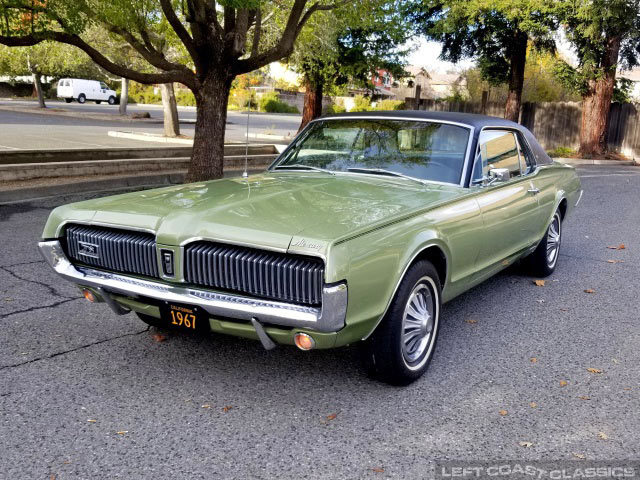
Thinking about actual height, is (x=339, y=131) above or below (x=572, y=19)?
below

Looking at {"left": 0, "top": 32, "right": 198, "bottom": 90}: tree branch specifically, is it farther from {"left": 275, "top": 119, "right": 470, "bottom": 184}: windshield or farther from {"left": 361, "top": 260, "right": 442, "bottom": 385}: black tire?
{"left": 361, "top": 260, "right": 442, "bottom": 385}: black tire

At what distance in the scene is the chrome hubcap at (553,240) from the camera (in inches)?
252

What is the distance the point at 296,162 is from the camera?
525cm

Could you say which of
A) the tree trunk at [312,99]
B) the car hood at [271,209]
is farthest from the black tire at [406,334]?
the tree trunk at [312,99]

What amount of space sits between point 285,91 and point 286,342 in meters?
62.6

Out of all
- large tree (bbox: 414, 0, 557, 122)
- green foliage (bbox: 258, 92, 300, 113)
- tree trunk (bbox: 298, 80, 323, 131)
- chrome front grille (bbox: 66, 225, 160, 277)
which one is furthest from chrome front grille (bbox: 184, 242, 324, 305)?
green foliage (bbox: 258, 92, 300, 113)

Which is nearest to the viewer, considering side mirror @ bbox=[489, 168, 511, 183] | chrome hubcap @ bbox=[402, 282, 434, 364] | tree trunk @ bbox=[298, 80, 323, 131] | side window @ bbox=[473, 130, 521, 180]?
chrome hubcap @ bbox=[402, 282, 434, 364]

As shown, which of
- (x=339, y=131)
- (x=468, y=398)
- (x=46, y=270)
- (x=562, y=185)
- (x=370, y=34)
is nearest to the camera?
(x=468, y=398)

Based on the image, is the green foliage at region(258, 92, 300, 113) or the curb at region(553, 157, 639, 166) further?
the green foliage at region(258, 92, 300, 113)

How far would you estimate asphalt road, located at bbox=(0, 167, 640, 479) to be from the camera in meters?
3.01

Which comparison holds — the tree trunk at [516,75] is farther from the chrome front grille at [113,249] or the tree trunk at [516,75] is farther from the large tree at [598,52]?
the chrome front grille at [113,249]

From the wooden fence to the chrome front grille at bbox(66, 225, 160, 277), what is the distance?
938 inches

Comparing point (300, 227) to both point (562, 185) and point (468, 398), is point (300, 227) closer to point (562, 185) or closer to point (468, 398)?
point (468, 398)

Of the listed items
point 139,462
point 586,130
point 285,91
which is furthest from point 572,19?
point 285,91
